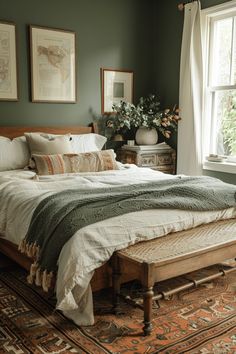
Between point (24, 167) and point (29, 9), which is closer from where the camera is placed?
point (24, 167)

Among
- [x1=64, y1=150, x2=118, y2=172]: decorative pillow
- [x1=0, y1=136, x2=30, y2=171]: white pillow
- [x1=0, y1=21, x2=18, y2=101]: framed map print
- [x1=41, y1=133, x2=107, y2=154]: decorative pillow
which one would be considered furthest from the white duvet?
[x1=0, y1=21, x2=18, y2=101]: framed map print

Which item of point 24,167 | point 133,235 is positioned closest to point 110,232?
point 133,235

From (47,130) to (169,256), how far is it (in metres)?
2.58

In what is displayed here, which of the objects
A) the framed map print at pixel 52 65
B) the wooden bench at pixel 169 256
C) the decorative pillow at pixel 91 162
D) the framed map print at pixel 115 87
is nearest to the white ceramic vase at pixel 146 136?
the framed map print at pixel 115 87

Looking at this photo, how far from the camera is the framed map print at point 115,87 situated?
4781 mm

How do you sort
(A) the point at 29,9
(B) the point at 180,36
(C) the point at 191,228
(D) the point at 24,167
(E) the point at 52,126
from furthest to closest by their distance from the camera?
(B) the point at 180,36 < (E) the point at 52,126 < (A) the point at 29,9 < (D) the point at 24,167 < (C) the point at 191,228

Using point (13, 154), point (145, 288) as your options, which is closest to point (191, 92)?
point (13, 154)

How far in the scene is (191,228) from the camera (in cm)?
263

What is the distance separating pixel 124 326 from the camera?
7.36 ft

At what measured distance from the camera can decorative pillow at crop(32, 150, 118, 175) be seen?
3.47 m

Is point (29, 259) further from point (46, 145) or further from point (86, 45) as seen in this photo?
point (86, 45)

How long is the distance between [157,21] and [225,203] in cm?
321

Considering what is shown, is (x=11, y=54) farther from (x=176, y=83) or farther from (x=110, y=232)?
(x=110, y=232)

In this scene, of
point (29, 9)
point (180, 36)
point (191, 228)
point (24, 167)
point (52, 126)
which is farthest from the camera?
point (180, 36)
